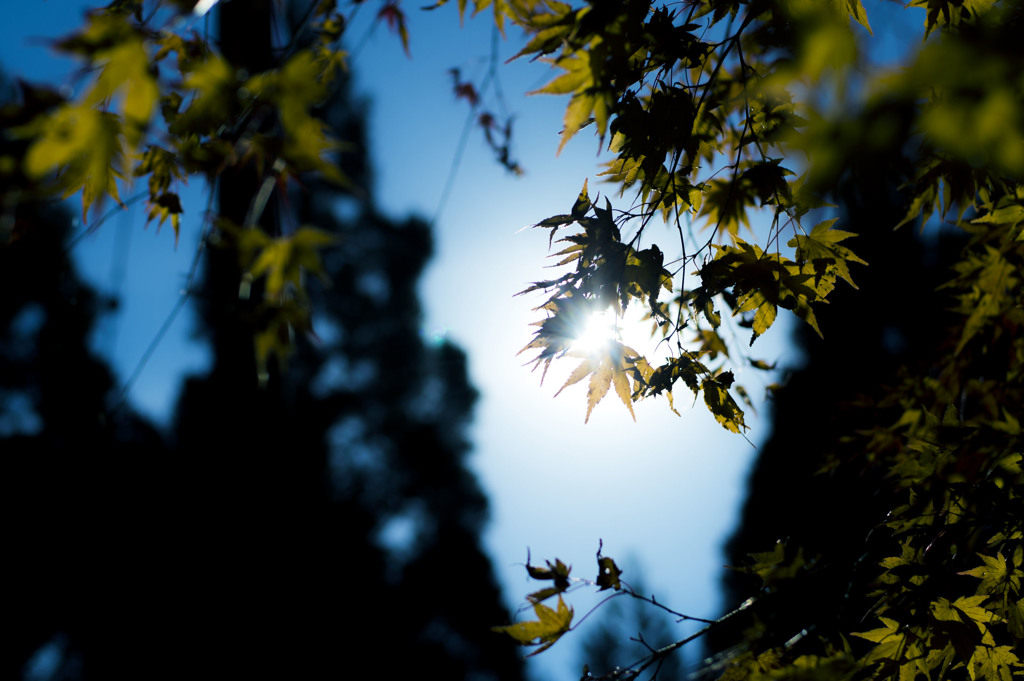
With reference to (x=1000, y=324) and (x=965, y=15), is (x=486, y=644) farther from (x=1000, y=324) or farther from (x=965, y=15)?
(x=965, y=15)

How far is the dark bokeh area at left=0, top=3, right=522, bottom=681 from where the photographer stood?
237 centimetres

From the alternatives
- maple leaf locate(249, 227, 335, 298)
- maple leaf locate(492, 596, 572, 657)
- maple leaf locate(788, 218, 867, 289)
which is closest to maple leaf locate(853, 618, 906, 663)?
maple leaf locate(492, 596, 572, 657)

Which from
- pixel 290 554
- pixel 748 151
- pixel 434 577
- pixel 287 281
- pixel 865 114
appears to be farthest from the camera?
pixel 434 577

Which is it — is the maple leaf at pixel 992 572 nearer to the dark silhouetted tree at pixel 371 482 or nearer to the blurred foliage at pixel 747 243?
the blurred foliage at pixel 747 243

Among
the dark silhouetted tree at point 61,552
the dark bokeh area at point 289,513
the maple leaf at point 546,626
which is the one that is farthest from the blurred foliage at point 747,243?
the dark silhouetted tree at point 61,552

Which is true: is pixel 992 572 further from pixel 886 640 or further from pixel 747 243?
pixel 747 243

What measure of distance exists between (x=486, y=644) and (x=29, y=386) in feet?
29.3

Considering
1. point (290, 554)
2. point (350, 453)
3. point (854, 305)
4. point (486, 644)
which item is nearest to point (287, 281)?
point (290, 554)

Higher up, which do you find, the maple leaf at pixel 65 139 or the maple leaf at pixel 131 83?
the maple leaf at pixel 131 83

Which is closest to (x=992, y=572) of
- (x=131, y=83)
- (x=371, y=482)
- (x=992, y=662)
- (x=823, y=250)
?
(x=992, y=662)

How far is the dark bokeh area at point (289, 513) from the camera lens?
2367 millimetres

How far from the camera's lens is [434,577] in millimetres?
8648

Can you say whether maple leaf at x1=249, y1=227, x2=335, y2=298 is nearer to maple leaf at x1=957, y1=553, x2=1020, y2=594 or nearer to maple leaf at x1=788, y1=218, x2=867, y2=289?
maple leaf at x1=788, y1=218, x2=867, y2=289

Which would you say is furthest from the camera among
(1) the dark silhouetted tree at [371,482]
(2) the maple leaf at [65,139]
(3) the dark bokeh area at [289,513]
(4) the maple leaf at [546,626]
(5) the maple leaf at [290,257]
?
(1) the dark silhouetted tree at [371,482]
